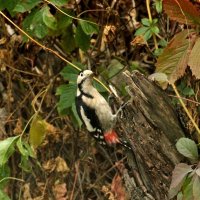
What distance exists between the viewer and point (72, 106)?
9.95ft

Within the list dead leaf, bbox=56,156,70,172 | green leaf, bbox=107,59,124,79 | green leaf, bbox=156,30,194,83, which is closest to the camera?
green leaf, bbox=156,30,194,83

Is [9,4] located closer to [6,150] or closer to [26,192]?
[6,150]

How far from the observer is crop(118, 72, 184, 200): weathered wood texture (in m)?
2.31

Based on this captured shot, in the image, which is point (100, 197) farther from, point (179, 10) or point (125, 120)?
point (179, 10)

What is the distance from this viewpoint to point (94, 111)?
2926 millimetres

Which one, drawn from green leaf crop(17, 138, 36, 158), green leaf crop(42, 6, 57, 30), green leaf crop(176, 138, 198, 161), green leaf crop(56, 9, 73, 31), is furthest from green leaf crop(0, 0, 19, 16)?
green leaf crop(176, 138, 198, 161)

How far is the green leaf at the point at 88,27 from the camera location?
2.99 metres

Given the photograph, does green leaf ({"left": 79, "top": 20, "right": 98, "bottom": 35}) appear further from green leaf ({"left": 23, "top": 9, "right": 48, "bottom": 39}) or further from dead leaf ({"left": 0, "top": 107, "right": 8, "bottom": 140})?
dead leaf ({"left": 0, "top": 107, "right": 8, "bottom": 140})

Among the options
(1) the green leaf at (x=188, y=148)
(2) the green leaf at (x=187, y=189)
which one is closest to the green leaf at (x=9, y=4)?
(1) the green leaf at (x=188, y=148)

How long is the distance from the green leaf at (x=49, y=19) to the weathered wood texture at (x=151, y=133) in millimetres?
669

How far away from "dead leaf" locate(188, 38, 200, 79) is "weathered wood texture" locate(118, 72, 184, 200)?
0.25 meters

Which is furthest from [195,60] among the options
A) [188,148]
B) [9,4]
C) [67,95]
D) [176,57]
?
[9,4]

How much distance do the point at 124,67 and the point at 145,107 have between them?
1.04 m

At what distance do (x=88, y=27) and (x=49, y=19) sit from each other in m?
0.24
